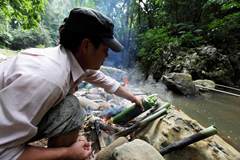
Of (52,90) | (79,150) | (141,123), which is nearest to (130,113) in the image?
(141,123)

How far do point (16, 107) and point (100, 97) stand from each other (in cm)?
399

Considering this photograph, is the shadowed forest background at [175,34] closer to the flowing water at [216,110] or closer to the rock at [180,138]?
the flowing water at [216,110]

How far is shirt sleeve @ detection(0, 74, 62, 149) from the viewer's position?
109 centimetres

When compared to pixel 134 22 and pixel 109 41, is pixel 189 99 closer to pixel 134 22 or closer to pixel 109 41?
pixel 109 41

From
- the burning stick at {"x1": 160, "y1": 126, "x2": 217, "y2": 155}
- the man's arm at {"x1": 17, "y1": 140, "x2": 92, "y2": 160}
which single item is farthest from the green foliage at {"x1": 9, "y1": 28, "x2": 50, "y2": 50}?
the man's arm at {"x1": 17, "y1": 140, "x2": 92, "y2": 160}

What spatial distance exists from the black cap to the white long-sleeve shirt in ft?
0.77

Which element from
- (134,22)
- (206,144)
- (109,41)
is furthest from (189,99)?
(134,22)

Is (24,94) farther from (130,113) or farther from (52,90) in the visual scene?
(130,113)

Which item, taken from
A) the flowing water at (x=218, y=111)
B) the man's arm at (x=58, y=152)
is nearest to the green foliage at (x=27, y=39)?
the flowing water at (x=218, y=111)

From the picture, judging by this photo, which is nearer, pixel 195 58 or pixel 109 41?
pixel 109 41

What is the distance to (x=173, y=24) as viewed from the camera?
45.8 feet

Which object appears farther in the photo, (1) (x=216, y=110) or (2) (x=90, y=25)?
(1) (x=216, y=110)

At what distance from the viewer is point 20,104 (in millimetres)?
1090

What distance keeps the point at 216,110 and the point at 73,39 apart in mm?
5599
